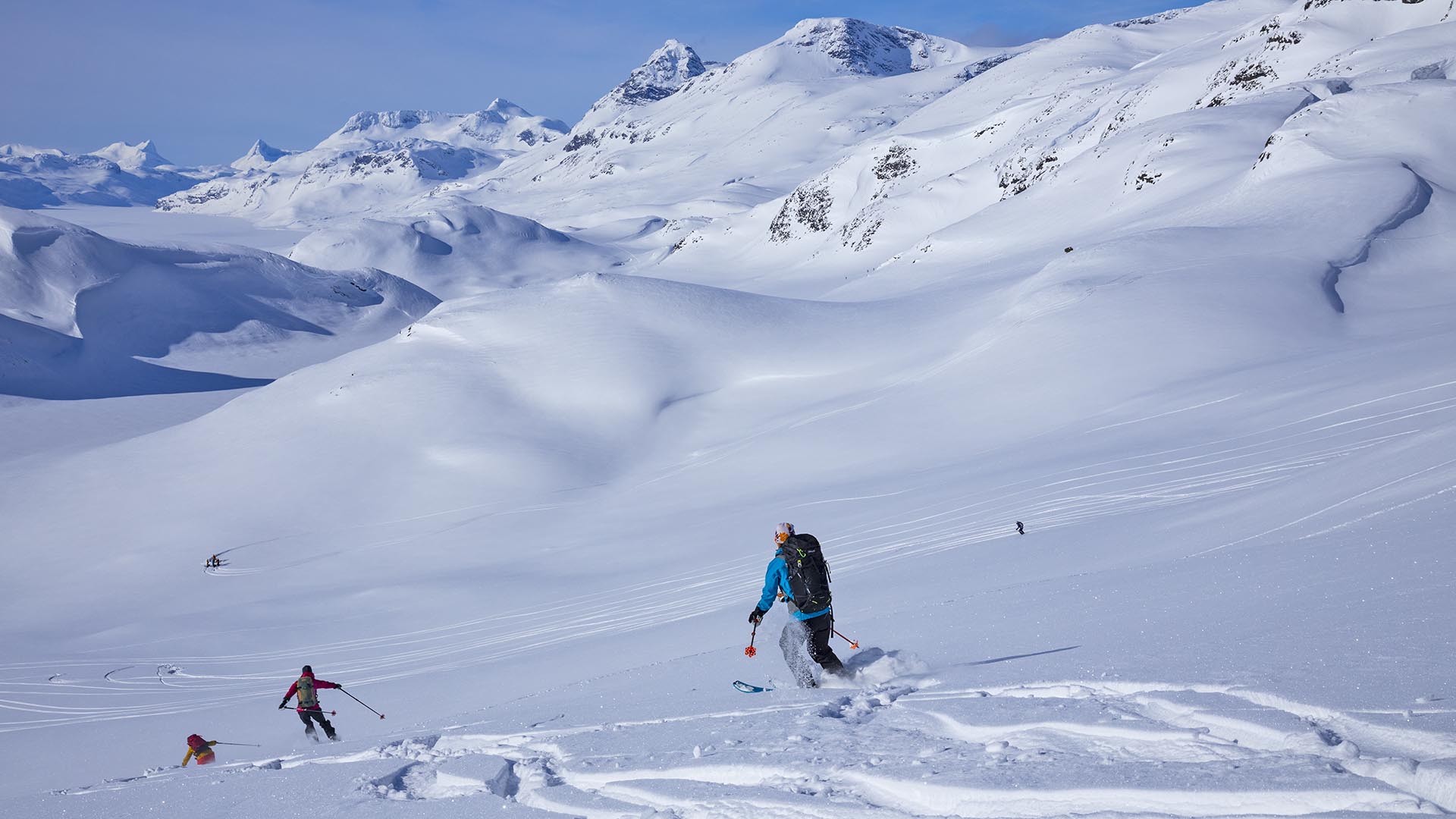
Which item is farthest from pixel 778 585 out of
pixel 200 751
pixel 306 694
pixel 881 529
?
pixel 881 529

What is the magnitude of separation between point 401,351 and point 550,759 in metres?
29.5

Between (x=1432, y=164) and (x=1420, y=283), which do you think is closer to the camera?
(x=1420, y=283)

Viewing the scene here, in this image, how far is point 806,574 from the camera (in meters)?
7.82

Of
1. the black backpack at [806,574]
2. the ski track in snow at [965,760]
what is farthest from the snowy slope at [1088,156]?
the ski track in snow at [965,760]

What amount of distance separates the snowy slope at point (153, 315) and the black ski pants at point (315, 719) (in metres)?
45.1

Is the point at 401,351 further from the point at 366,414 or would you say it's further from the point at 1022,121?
the point at 1022,121

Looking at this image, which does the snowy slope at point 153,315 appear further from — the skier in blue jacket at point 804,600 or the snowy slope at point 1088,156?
the skier in blue jacket at point 804,600

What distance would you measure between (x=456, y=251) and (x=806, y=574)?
10129 cm

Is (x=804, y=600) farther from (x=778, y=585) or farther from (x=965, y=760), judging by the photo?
(x=965, y=760)

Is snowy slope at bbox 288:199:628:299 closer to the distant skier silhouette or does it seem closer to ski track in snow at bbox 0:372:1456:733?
ski track in snow at bbox 0:372:1456:733

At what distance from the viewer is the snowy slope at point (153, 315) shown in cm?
4991

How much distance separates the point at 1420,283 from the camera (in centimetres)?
2495

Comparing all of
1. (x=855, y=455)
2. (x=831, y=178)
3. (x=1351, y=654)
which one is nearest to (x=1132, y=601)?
(x=1351, y=654)

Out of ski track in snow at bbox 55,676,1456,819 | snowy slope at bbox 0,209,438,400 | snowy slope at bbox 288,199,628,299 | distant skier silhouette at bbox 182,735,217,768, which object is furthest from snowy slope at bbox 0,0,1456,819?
snowy slope at bbox 288,199,628,299
